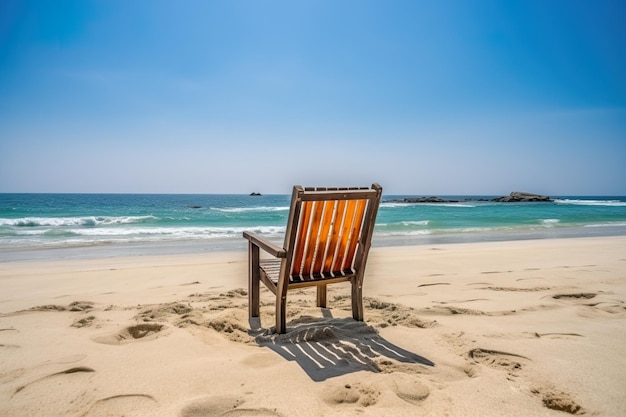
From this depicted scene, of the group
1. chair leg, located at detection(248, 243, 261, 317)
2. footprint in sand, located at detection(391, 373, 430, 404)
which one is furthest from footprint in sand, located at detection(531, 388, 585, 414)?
chair leg, located at detection(248, 243, 261, 317)

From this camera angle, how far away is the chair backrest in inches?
112

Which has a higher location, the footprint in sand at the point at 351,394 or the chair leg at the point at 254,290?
the chair leg at the point at 254,290

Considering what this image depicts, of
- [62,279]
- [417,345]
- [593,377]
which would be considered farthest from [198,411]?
[62,279]

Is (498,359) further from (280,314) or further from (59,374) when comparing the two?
(59,374)

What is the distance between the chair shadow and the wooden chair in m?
0.18

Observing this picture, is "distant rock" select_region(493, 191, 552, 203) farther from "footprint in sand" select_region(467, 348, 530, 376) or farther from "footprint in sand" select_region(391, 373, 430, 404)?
"footprint in sand" select_region(391, 373, 430, 404)

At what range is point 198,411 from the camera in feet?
5.96

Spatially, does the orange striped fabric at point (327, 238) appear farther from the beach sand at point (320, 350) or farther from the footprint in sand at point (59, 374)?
the footprint in sand at point (59, 374)

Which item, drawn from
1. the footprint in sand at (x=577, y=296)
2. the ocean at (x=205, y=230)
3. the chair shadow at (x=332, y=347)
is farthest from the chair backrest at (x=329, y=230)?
the ocean at (x=205, y=230)

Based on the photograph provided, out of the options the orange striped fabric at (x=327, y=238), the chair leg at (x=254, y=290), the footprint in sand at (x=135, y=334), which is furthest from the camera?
the chair leg at (x=254, y=290)

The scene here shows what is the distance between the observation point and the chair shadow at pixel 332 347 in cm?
234

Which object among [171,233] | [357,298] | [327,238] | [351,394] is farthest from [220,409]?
[171,233]

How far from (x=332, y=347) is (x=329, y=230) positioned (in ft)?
3.19

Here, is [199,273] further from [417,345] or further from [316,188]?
[417,345]
